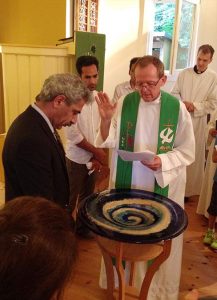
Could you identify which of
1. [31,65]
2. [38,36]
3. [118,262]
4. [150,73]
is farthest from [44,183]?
[38,36]

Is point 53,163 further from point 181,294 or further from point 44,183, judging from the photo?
point 181,294

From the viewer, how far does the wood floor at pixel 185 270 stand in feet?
7.72

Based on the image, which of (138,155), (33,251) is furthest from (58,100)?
(33,251)

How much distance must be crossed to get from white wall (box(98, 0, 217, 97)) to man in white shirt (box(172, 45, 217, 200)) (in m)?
2.09

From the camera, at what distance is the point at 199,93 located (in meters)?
3.78

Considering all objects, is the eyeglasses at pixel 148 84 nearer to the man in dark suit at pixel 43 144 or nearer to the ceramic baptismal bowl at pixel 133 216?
the man in dark suit at pixel 43 144

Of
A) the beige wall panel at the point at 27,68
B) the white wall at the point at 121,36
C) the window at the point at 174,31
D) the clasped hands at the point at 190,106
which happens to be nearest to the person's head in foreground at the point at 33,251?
the beige wall panel at the point at 27,68

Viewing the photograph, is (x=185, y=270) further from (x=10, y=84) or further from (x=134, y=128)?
(x=10, y=84)

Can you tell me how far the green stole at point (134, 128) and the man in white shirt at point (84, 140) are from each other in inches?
22.9

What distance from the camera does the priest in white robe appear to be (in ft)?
6.31

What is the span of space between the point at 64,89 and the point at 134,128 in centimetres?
64

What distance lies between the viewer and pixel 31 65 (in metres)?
3.30

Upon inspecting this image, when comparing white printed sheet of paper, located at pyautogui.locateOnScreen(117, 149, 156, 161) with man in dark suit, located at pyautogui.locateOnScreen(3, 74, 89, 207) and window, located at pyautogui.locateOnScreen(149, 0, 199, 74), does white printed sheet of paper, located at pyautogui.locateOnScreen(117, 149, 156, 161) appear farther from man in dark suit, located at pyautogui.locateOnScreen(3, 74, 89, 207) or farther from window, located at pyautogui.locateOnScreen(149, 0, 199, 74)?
window, located at pyautogui.locateOnScreen(149, 0, 199, 74)

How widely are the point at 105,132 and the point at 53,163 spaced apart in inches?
24.9
